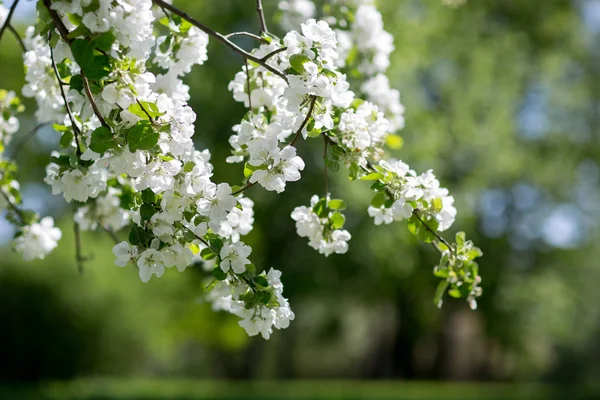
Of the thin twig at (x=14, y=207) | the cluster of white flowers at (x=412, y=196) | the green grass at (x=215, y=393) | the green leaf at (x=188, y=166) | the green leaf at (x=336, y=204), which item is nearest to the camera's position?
the green leaf at (x=188, y=166)

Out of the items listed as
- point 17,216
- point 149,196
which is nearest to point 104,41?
point 149,196

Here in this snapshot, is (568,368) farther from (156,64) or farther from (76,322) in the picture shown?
(156,64)

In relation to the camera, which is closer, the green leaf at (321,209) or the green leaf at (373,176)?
the green leaf at (373,176)

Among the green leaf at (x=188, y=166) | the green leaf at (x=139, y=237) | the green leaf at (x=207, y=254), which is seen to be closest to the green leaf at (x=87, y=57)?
the green leaf at (x=188, y=166)

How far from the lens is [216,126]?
12.0 meters

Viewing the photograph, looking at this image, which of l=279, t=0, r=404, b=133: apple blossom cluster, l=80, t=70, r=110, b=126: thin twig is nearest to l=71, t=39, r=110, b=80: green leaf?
l=80, t=70, r=110, b=126: thin twig

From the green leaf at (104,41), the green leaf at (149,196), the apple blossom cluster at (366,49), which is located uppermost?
the apple blossom cluster at (366,49)

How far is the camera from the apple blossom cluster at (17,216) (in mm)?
2984

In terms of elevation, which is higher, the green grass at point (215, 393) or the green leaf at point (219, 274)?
the green grass at point (215, 393)

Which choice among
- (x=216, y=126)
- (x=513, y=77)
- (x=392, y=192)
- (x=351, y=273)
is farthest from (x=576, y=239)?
(x=392, y=192)

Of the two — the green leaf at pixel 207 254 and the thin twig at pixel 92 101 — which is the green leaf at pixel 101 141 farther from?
the green leaf at pixel 207 254

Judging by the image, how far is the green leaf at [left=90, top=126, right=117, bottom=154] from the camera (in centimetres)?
181

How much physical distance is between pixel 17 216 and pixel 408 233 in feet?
23.6

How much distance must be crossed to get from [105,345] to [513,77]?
9.82 metres
